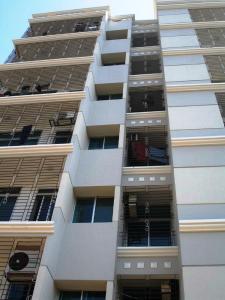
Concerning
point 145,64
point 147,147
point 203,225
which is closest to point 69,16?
point 145,64

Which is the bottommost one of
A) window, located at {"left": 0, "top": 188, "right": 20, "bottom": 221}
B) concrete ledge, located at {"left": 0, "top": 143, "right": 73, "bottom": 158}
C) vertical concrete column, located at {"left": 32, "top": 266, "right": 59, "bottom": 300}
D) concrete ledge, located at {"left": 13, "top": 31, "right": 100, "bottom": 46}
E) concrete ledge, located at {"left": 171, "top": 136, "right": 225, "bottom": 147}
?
vertical concrete column, located at {"left": 32, "top": 266, "right": 59, "bottom": 300}

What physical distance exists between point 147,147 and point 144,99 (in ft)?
16.5

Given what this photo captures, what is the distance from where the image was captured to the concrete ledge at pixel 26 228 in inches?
503

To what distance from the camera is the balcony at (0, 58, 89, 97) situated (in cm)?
2148

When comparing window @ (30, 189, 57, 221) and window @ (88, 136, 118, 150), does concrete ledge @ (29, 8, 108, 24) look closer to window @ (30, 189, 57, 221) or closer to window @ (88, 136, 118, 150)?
window @ (88, 136, 118, 150)

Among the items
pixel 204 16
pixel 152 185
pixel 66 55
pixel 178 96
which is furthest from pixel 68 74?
pixel 204 16

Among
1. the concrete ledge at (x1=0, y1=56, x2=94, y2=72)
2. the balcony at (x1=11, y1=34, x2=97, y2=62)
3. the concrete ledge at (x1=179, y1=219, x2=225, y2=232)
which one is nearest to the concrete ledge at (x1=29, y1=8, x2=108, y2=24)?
the balcony at (x1=11, y1=34, x2=97, y2=62)

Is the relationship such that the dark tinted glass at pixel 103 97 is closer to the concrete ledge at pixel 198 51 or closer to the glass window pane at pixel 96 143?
the glass window pane at pixel 96 143

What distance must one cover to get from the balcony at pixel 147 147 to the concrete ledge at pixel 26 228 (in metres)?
6.19

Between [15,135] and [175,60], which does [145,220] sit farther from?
[175,60]

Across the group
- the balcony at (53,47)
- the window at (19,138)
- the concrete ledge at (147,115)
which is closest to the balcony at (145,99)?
the concrete ledge at (147,115)

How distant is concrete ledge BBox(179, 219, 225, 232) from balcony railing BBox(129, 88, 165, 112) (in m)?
11.1

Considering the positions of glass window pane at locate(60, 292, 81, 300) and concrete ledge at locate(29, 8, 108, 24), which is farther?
concrete ledge at locate(29, 8, 108, 24)

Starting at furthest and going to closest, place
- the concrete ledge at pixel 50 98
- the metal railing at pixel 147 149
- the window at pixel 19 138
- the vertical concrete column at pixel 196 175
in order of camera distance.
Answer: the concrete ledge at pixel 50 98, the window at pixel 19 138, the metal railing at pixel 147 149, the vertical concrete column at pixel 196 175
